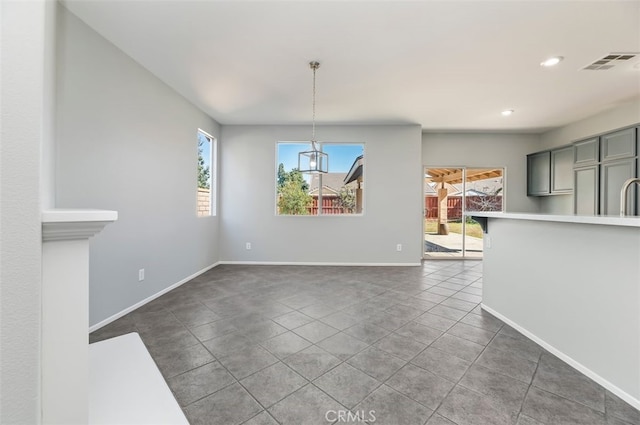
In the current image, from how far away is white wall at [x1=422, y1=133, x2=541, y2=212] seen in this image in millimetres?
5598

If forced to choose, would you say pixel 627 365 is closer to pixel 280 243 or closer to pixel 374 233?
pixel 374 233

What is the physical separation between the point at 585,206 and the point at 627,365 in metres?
3.75

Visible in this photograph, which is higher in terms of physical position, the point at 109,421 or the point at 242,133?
the point at 242,133

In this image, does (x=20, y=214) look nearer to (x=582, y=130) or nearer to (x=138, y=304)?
(x=138, y=304)

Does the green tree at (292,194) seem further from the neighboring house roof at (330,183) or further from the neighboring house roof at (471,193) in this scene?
the neighboring house roof at (471,193)

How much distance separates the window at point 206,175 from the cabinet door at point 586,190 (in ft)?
21.0

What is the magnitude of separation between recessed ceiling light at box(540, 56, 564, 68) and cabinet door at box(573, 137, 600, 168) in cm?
216

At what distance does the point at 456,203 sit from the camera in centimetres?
579

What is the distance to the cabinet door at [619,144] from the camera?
138 inches

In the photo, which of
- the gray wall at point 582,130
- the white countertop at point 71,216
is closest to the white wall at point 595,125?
the gray wall at point 582,130

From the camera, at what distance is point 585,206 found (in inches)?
165

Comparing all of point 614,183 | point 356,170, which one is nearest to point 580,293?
point 614,183

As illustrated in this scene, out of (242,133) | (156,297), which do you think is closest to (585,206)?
(242,133)

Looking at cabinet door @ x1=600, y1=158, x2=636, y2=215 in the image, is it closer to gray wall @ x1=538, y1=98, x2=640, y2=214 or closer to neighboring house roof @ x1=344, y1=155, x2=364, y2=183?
gray wall @ x1=538, y1=98, x2=640, y2=214
